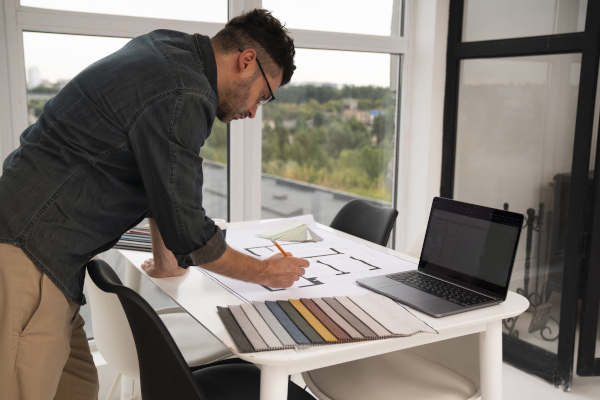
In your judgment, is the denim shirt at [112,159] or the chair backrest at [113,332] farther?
the chair backrest at [113,332]

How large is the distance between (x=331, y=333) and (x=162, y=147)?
0.56 metres

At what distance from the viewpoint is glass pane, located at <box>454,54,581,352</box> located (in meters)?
2.80

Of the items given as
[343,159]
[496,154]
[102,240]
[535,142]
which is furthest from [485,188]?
[102,240]

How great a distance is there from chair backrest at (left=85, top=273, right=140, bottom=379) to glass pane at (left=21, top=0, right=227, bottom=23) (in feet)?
4.83

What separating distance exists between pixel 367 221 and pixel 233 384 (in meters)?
1.16

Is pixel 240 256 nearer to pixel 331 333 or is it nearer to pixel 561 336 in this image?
pixel 331 333

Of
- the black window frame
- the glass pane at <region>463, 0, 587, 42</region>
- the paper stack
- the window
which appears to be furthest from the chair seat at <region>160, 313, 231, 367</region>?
the glass pane at <region>463, 0, 587, 42</region>

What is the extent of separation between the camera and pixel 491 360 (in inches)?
58.7

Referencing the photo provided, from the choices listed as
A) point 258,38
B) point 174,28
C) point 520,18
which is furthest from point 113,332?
point 520,18

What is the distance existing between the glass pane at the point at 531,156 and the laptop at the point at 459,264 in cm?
142

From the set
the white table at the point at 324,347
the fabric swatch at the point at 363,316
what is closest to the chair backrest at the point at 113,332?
the white table at the point at 324,347

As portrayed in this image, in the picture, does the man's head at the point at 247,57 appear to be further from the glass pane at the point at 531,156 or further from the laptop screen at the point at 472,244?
the glass pane at the point at 531,156

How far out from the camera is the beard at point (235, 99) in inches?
56.7

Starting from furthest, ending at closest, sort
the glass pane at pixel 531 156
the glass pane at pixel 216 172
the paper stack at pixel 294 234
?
the glass pane at pixel 216 172, the glass pane at pixel 531 156, the paper stack at pixel 294 234
